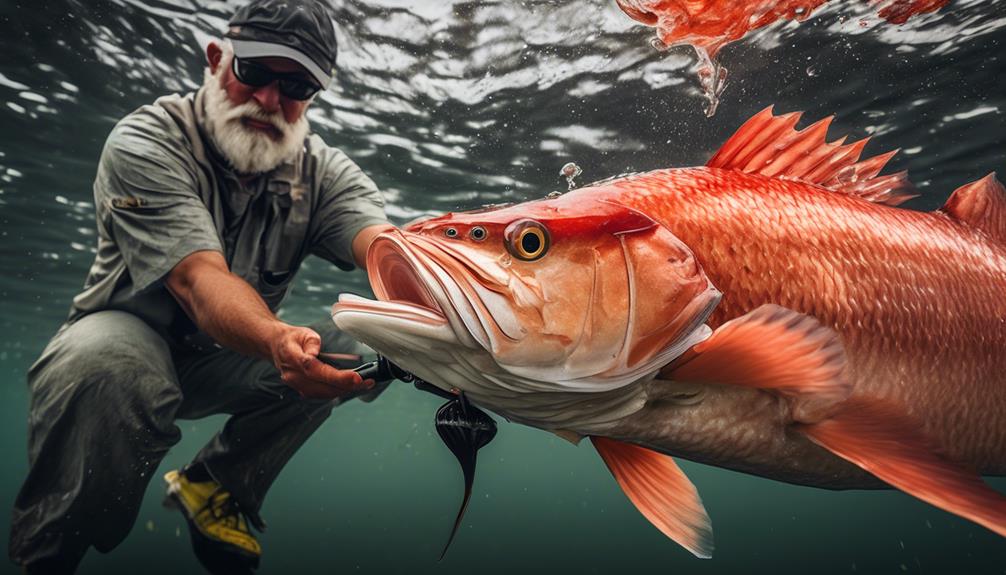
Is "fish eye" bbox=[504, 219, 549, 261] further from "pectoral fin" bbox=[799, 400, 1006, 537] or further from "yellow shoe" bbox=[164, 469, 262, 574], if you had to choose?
"yellow shoe" bbox=[164, 469, 262, 574]

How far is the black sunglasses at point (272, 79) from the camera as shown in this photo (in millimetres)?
3811

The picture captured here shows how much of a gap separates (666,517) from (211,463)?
3603 mm

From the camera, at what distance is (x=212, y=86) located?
4023 millimetres

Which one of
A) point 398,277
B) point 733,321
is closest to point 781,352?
point 733,321

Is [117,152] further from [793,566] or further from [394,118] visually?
[793,566]

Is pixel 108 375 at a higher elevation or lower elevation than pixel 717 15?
lower

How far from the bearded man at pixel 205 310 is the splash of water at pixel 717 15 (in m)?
3.66

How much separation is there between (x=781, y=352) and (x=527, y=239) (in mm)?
756

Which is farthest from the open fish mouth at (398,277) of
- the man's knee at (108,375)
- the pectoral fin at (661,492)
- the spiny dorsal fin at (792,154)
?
the man's knee at (108,375)

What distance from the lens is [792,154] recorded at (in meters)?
2.01

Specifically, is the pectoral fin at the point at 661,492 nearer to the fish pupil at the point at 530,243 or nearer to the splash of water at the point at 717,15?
the fish pupil at the point at 530,243

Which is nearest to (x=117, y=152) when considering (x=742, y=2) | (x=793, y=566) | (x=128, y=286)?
(x=128, y=286)

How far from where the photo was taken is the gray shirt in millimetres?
3154

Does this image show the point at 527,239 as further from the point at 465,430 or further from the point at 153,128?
the point at 153,128
